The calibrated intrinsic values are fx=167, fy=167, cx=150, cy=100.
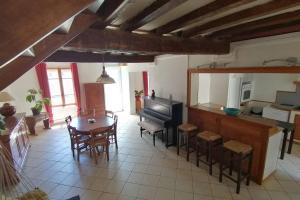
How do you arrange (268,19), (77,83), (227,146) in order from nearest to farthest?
(268,19), (227,146), (77,83)

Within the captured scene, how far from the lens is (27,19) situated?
21.2 inches

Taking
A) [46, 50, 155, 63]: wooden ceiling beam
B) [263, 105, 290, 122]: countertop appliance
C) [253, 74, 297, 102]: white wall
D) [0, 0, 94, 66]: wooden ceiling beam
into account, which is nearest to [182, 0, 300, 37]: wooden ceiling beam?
[0, 0, 94, 66]: wooden ceiling beam

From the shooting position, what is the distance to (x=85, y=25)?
1.40m

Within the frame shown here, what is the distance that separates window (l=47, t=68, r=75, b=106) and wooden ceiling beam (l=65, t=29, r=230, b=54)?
516 cm

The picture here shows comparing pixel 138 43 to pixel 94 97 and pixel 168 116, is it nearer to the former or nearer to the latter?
pixel 168 116

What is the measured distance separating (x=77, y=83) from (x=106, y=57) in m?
2.83

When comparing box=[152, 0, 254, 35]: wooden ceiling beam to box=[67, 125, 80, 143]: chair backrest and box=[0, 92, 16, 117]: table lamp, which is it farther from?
box=[0, 92, 16, 117]: table lamp

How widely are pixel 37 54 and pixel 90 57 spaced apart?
2.93 meters

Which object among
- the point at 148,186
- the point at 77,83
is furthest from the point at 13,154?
the point at 77,83

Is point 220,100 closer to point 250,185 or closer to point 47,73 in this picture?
point 250,185

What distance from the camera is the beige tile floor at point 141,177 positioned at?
9.18 feet

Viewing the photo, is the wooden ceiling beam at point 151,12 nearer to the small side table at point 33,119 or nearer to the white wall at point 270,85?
the small side table at point 33,119

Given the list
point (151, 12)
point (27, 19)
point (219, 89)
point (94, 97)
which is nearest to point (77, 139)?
point (94, 97)

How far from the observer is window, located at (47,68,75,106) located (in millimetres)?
6241
